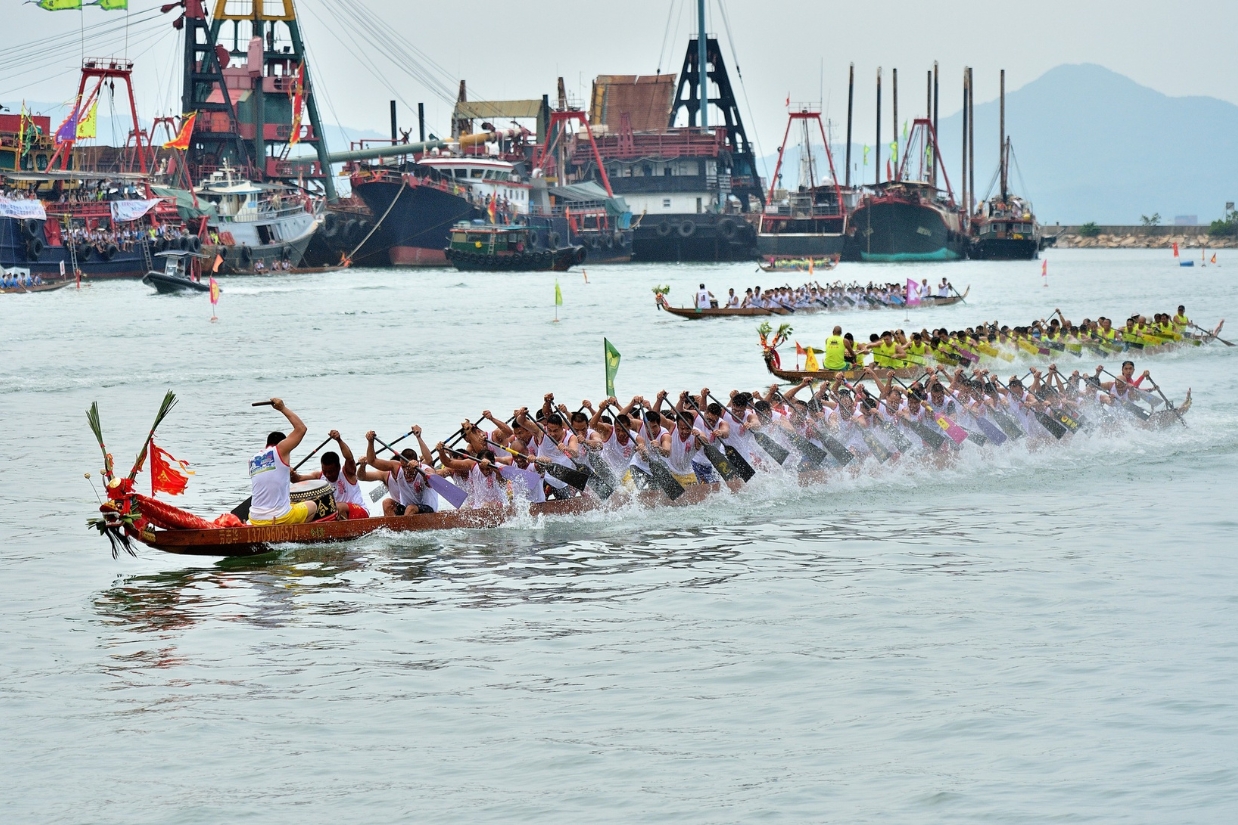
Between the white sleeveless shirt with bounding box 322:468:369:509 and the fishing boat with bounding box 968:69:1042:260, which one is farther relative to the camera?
the fishing boat with bounding box 968:69:1042:260

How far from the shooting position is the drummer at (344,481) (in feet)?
54.5

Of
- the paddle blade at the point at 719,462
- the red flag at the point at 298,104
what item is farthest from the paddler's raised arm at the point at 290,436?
the red flag at the point at 298,104

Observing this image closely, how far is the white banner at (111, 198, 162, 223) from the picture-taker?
79.3 meters

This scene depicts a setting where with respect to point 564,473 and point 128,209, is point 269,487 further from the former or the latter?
point 128,209

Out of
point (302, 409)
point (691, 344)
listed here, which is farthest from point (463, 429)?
point (691, 344)

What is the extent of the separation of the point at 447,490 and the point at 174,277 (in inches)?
2337

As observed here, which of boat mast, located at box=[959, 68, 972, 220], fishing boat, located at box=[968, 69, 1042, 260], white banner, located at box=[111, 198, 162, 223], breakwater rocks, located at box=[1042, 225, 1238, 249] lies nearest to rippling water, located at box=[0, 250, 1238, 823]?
white banner, located at box=[111, 198, 162, 223]

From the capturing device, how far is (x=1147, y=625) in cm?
1322

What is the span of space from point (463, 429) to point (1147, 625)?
8.20 m

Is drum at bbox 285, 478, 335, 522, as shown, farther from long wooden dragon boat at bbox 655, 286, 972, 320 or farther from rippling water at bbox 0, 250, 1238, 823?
long wooden dragon boat at bbox 655, 286, 972, 320

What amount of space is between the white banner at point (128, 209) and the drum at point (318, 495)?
6763 centimetres

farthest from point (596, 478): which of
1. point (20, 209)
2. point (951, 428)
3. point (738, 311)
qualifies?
point (20, 209)

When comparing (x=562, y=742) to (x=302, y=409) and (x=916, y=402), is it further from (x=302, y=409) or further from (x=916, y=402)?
(x=302, y=409)

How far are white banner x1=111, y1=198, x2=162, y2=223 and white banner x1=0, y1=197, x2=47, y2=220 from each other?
597cm
